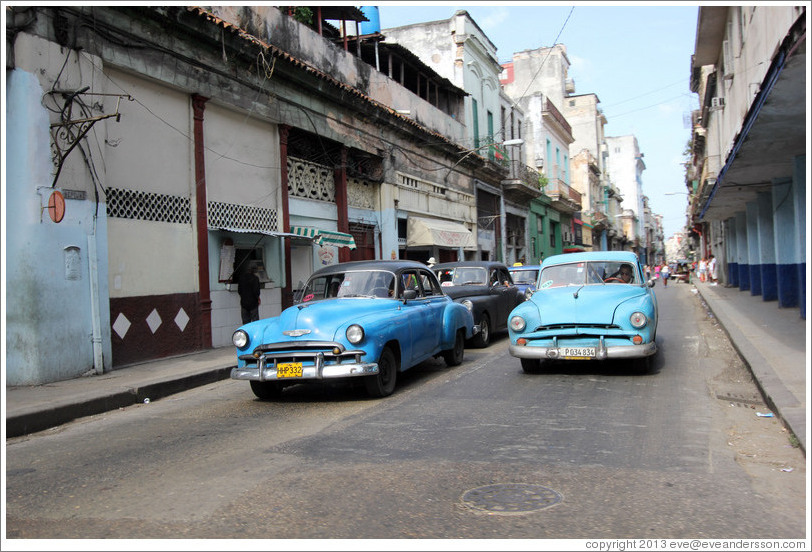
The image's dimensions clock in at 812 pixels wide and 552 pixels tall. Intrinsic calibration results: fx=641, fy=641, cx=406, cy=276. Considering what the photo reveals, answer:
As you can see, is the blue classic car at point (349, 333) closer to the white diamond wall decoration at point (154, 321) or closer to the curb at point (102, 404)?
the curb at point (102, 404)

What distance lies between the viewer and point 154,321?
1148cm

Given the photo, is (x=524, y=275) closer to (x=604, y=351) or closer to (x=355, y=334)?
(x=604, y=351)

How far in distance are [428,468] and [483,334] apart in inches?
305

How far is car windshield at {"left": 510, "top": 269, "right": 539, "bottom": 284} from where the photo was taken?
16656 millimetres

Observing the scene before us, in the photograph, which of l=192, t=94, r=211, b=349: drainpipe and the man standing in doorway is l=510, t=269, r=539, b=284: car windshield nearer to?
the man standing in doorway

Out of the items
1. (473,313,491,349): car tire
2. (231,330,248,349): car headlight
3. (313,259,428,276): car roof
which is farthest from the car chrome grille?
(231,330,248,349): car headlight

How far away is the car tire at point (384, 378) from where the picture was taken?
24.4 ft

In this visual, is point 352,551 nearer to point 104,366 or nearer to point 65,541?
point 65,541

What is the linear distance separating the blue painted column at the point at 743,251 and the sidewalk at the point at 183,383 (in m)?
15.1

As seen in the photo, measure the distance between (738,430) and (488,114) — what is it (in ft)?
92.0

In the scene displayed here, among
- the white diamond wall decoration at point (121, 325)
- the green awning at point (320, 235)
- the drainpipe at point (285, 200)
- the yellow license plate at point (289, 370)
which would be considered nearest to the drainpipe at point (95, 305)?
the white diamond wall decoration at point (121, 325)

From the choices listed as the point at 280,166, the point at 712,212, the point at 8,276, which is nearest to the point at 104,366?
the point at 8,276

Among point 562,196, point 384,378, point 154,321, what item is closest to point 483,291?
point 384,378

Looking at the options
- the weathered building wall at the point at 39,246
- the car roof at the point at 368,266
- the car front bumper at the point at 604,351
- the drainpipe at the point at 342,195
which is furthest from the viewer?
the drainpipe at the point at 342,195
